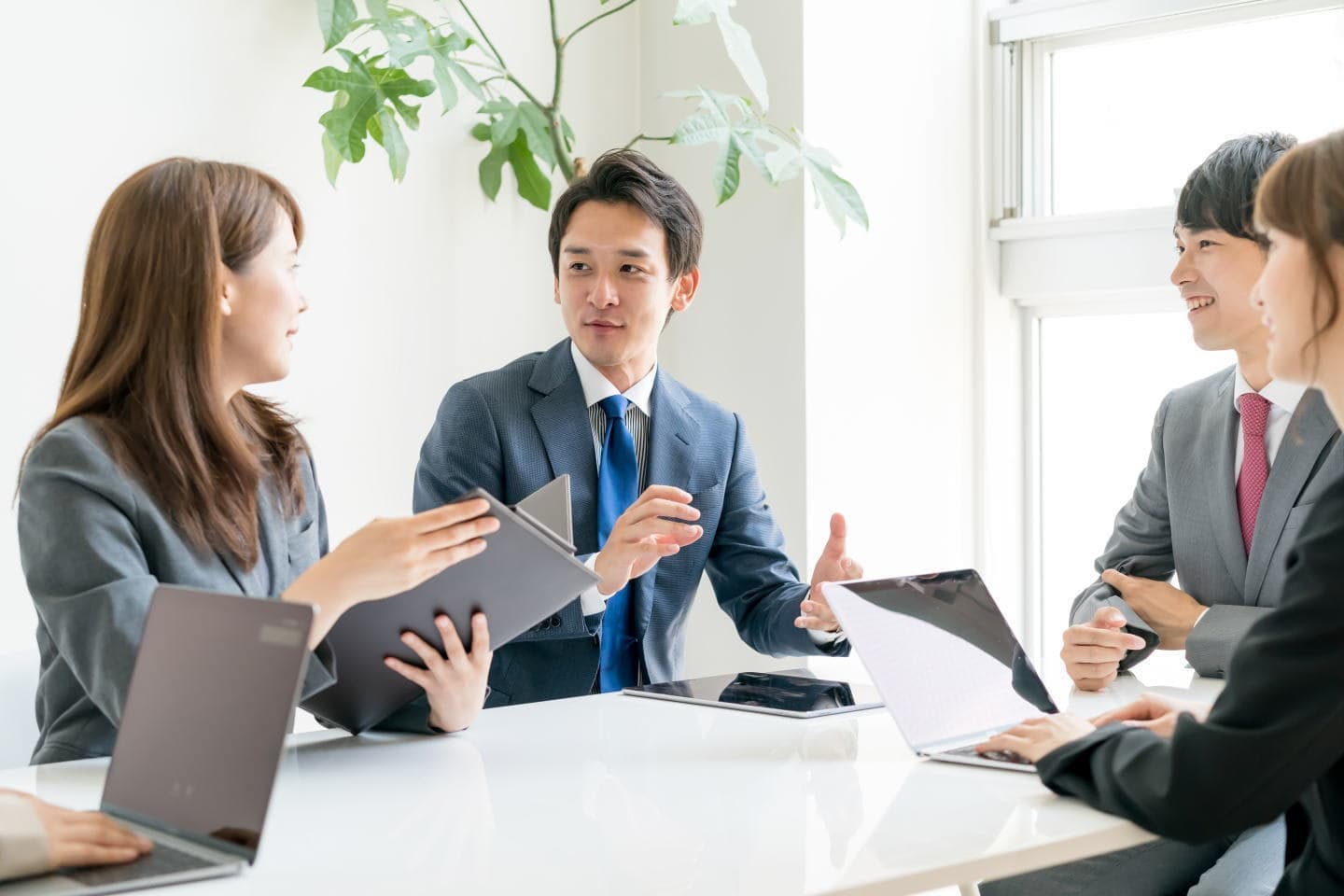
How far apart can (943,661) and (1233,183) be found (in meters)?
1.23

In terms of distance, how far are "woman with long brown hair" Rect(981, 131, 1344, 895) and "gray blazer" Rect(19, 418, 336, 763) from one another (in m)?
0.90

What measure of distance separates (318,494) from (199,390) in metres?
0.33

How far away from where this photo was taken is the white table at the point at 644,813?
120 centimetres

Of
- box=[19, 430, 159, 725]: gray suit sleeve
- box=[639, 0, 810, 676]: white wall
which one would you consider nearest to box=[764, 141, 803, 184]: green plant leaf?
box=[639, 0, 810, 676]: white wall

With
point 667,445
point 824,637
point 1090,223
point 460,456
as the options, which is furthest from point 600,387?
point 1090,223

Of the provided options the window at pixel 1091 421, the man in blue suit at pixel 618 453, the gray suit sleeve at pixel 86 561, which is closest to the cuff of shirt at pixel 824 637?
the man in blue suit at pixel 618 453

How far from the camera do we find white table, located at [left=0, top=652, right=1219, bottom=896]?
3.93ft

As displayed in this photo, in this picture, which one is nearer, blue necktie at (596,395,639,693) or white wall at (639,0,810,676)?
blue necktie at (596,395,639,693)

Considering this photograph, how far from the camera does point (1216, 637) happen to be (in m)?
2.12

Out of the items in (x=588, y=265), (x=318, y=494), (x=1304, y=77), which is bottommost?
(x=318, y=494)

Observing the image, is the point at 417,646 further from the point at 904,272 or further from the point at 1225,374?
→ the point at 904,272

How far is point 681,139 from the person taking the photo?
9.45 feet

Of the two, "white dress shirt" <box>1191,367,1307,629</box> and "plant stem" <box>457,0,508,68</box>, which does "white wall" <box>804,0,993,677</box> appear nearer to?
"plant stem" <box>457,0,508,68</box>

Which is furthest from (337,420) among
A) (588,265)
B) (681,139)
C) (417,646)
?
(417,646)
